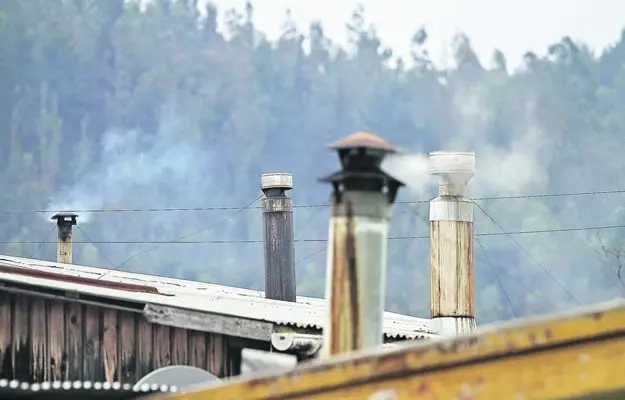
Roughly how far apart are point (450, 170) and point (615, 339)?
9062 mm

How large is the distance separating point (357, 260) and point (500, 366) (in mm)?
2065

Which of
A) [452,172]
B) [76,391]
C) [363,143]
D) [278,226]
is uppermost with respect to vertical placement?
[452,172]

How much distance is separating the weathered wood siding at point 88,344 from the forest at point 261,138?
50733mm

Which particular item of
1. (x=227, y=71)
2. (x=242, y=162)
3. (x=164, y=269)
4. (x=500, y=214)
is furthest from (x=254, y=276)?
(x=227, y=71)

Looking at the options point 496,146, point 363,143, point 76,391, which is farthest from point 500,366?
point 496,146

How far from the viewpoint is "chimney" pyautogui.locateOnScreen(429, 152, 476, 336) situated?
1437 cm

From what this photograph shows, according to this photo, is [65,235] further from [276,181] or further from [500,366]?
[500,366]

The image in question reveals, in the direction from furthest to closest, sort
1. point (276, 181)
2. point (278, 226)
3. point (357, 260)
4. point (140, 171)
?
1. point (140, 171)
2. point (278, 226)
3. point (276, 181)
4. point (357, 260)

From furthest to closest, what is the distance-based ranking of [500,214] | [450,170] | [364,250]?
[500,214], [450,170], [364,250]

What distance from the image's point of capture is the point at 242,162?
92.1m

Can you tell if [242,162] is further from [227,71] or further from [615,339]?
[615,339]

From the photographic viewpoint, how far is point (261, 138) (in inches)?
3738

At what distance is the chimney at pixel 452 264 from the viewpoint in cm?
1437

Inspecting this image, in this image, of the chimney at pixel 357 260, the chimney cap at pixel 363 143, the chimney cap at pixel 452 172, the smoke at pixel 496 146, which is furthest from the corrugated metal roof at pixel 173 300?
the smoke at pixel 496 146
